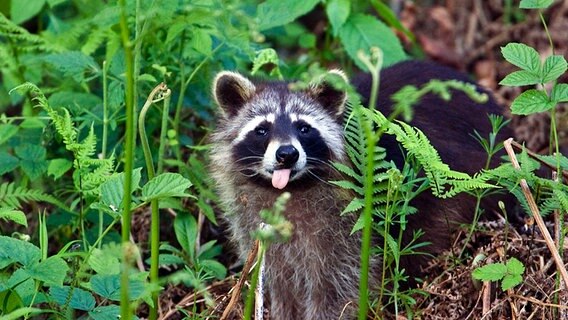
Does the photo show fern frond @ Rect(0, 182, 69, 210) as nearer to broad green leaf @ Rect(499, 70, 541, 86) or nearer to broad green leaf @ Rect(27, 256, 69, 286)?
broad green leaf @ Rect(27, 256, 69, 286)

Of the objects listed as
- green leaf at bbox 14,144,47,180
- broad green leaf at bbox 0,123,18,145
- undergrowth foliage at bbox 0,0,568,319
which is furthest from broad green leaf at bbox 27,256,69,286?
broad green leaf at bbox 0,123,18,145

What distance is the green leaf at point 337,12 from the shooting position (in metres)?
7.17

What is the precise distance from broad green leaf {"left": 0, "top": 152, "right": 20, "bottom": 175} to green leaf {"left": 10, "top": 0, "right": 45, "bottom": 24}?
4.49ft

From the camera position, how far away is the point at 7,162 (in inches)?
250

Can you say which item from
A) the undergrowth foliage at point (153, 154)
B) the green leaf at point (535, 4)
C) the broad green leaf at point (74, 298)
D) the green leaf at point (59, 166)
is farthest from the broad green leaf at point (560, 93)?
the green leaf at point (59, 166)

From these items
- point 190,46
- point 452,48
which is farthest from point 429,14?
point 190,46

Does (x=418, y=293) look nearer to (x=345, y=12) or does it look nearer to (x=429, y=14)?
(x=345, y=12)

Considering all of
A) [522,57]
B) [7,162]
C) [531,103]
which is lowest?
[7,162]

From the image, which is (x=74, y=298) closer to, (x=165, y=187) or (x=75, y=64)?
(x=165, y=187)

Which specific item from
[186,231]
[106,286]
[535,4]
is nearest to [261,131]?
[186,231]

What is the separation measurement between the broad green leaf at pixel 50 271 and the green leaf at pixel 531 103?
2.40m

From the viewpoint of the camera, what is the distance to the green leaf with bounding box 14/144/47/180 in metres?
6.35

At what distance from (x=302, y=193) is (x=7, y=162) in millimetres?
1923

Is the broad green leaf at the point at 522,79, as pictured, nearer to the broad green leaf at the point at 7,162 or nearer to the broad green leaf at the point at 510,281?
the broad green leaf at the point at 510,281
